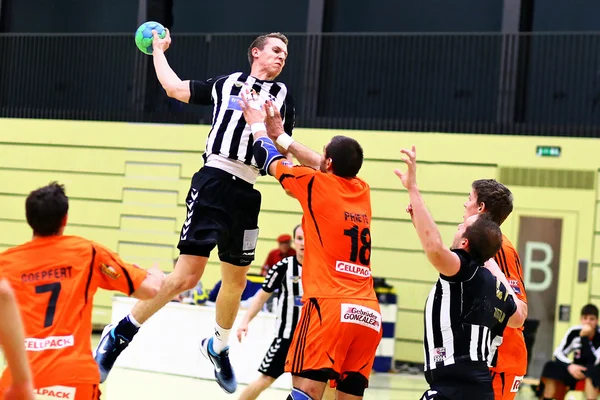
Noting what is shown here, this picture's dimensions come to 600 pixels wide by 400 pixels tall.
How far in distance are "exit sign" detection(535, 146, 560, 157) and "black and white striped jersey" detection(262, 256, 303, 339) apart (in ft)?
26.2

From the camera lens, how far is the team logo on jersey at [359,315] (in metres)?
6.08

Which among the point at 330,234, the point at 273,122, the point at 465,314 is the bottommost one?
the point at 465,314

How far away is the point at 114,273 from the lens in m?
5.00

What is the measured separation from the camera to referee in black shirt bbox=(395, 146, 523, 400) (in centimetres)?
550

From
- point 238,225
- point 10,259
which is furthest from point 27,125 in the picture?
point 10,259

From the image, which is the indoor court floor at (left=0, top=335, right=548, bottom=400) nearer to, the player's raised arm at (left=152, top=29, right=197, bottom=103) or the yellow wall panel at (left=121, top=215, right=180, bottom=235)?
the player's raised arm at (left=152, top=29, right=197, bottom=103)

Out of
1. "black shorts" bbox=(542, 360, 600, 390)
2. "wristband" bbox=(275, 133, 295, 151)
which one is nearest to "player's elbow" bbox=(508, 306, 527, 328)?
"wristband" bbox=(275, 133, 295, 151)

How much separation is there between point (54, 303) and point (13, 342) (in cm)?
116

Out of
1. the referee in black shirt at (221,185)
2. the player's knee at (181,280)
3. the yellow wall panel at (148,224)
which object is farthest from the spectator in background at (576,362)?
the yellow wall panel at (148,224)

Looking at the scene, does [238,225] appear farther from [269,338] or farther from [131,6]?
[131,6]

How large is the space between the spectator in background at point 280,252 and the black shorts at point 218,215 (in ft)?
30.5

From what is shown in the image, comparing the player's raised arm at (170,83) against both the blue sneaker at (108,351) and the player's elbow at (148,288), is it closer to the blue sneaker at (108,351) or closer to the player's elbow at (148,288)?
the blue sneaker at (108,351)

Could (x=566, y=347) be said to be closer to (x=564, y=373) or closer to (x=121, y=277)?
(x=564, y=373)

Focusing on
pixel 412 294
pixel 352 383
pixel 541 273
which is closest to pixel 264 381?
pixel 352 383
